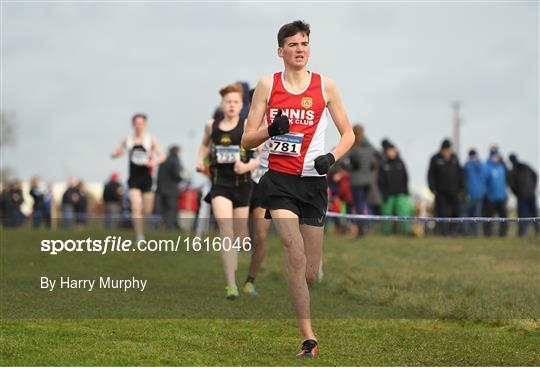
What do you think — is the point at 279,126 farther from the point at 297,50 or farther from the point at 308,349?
the point at 308,349

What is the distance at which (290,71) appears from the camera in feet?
28.8

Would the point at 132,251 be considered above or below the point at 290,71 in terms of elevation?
below

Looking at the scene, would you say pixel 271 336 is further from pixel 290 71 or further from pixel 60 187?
pixel 60 187

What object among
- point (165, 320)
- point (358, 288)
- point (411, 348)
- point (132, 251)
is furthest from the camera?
point (132, 251)

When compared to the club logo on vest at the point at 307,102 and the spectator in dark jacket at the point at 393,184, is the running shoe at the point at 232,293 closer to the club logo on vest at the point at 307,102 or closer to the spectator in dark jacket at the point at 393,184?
the club logo on vest at the point at 307,102

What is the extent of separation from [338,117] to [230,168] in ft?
14.8

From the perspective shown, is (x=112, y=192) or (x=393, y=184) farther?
(x=112, y=192)

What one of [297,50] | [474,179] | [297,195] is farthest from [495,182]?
[297,50]

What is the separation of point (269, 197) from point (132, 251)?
11441 mm

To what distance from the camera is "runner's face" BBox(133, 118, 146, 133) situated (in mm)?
19734

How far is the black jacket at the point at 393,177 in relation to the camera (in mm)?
25906

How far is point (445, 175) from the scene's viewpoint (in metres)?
26.2

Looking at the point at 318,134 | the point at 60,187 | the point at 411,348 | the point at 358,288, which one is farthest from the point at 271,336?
the point at 60,187
